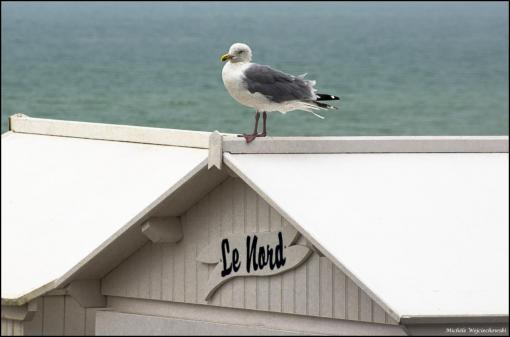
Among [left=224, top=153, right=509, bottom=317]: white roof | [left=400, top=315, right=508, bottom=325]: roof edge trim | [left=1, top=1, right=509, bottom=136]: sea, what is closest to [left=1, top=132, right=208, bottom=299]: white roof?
[left=224, top=153, right=509, bottom=317]: white roof

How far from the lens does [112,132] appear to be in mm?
16234

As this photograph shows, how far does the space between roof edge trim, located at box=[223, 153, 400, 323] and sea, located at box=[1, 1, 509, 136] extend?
5193 cm

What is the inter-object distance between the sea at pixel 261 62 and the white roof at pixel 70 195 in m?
48.5

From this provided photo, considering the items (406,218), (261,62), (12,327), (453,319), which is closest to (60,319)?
(12,327)

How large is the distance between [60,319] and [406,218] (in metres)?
3.81

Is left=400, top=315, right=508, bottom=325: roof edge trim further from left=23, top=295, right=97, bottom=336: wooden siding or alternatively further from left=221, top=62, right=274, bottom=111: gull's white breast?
left=23, top=295, right=97, bottom=336: wooden siding

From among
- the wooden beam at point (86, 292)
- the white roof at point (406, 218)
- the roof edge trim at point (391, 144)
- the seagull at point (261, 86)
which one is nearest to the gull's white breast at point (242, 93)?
the seagull at point (261, 86)

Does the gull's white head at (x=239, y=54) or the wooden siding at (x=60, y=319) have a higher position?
the gull's white head at (x=239, y=54)

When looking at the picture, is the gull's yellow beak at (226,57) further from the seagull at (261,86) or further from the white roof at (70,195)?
the white roof at (70,195)

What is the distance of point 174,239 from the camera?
14.0 m

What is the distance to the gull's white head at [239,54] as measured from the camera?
13617mm

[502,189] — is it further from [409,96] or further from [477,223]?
[409,96]

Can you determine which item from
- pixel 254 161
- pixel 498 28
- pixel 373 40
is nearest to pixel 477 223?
pixel 254 161

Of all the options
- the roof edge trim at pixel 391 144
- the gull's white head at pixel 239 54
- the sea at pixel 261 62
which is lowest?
the roof edge trim at pixel 391 144
